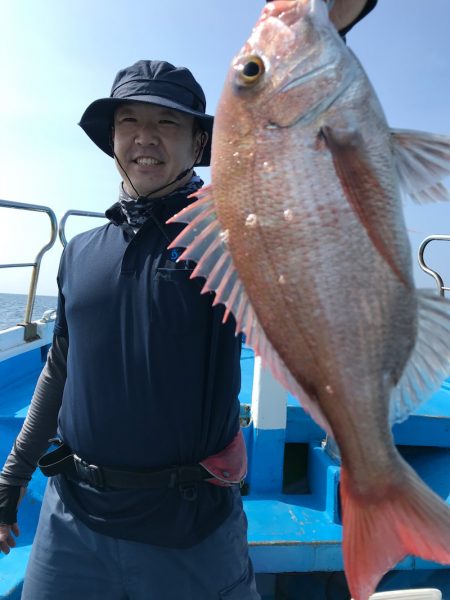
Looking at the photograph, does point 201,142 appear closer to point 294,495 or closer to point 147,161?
point 147,161

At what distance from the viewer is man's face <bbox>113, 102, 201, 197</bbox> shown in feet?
6.94

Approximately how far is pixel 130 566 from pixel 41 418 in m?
0.94

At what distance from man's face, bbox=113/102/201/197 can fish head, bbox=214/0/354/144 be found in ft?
3.04

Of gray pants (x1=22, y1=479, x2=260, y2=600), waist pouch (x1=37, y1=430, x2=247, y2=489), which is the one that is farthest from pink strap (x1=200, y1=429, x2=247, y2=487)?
gray pants (x1=22, y1=479, x2=260, y2=600)

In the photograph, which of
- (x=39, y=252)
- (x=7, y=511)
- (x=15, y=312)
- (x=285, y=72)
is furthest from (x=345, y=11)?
(x=15, y=312)

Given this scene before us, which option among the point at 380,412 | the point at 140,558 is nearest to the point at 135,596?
the point at 140,558

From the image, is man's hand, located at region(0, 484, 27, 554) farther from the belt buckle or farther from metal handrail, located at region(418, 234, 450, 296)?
metal handrail, located at region(418, 234, 450, 296)

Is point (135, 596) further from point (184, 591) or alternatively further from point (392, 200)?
point (392, 200)

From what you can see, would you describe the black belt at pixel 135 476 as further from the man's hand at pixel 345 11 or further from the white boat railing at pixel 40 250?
the white boat railing at pixel 40 250

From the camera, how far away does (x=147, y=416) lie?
1.88 meters

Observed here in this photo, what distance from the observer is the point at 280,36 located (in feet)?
3.95

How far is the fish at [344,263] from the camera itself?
43.0 inches

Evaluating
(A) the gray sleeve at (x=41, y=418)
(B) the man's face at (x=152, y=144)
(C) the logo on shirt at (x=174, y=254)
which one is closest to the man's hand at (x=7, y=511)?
(A) the gray sleeve at (x=41, y=418)

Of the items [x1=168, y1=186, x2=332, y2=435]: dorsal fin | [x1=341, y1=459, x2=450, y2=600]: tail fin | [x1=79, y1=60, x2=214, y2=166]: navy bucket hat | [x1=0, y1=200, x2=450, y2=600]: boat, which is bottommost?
[x1=0, y1=200, x2=450, y2=600]: boat
